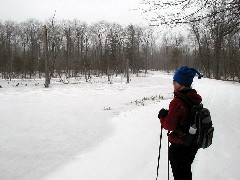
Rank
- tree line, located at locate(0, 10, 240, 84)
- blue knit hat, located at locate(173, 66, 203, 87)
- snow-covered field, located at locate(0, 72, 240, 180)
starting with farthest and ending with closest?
tree line, located at locate(0, 10, 240, 84)
snow-covered field, located at locate(0, 72, 240, 180)
blue knit hat, located at locate(173, 66, 203, 87)

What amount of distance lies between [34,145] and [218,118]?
642 centimetres

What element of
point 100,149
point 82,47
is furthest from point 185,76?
point 82,47

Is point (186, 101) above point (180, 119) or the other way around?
above

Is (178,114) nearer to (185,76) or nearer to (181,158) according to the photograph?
(185,76)

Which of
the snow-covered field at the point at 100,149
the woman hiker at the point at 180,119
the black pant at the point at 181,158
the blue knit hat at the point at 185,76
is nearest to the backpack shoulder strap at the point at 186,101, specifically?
the woman hiker at the point at 180,119

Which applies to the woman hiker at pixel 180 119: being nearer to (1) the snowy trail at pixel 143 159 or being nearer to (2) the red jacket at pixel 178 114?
(2) the red jacket at pixel 178 114

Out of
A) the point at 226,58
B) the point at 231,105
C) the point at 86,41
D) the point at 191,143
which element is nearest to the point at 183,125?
the point at 191,143

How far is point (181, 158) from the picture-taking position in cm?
376

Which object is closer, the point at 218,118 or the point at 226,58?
the point at 218,118

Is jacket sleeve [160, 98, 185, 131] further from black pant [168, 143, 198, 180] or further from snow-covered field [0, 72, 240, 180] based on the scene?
snow-covered field [0, 72, 240, 180]

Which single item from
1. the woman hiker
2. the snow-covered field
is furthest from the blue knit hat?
the snow-covered field

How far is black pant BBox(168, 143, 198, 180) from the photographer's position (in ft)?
12.2

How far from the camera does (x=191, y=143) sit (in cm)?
362

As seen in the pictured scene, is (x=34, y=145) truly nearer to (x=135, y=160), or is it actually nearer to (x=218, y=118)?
(x=135, y=160)
